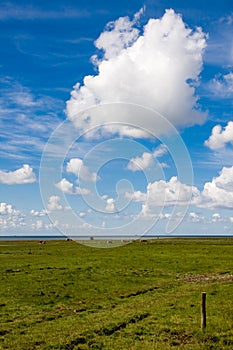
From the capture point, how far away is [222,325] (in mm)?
22266

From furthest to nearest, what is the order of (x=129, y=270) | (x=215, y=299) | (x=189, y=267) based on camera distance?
(x=189, y=267)
(x=129, y=270)
(x=215, y=299)

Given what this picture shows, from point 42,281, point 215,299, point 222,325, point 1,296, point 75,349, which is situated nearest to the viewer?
point 75,349

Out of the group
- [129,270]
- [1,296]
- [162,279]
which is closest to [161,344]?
[1,296]

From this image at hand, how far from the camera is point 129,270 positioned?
51.5 meters

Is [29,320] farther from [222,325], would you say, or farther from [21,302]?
[222,325]

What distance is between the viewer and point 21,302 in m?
31.9

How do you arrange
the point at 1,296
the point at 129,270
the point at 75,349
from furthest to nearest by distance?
the point at 129,270, the point at 1,296, the point at 75,349

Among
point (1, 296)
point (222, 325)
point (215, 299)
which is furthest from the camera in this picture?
point (1, 296)

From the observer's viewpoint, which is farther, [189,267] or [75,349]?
[189,267]

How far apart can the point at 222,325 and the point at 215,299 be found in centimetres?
823

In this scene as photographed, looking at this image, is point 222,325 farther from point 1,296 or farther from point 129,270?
point 129,270

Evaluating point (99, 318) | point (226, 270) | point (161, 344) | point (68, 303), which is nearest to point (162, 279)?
point (226, 270)

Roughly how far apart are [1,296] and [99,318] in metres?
13.0

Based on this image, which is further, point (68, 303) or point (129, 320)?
point (68, 303)
